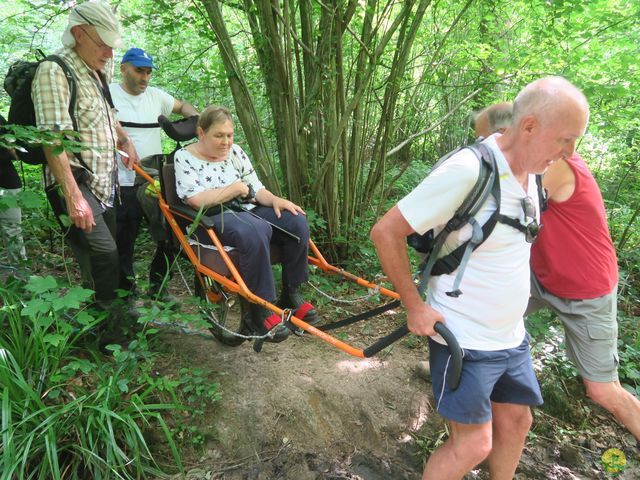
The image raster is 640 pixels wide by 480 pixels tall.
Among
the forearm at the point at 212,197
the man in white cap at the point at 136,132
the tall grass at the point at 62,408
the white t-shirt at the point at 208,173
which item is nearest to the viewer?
the tall grass at the point at 62,408

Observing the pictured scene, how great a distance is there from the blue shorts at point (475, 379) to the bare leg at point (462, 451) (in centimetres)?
8

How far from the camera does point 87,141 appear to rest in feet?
8.27

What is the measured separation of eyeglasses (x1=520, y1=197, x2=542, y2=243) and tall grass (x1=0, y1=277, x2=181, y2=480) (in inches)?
77.2

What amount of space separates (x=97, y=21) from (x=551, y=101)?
230cm

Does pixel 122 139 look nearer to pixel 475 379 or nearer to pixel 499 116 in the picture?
pixel 499 116

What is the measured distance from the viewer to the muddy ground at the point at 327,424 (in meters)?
2.48

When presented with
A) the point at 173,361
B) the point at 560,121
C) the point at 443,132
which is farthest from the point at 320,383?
the point at 443,132

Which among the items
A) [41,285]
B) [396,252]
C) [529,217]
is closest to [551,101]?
[529,217]

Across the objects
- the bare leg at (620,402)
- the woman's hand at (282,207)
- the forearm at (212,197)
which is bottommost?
the bare leg at (620,402)

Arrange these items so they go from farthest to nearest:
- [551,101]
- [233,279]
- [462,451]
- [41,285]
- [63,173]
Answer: [233,279] < [63,173] < [41,285] < [462,451] < [551,101]

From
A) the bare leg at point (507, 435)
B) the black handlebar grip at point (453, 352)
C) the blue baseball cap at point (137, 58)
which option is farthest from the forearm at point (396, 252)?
the blue baseball cap at point (137, 58)

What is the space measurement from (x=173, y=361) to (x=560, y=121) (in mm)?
2635

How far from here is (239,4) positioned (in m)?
3.53

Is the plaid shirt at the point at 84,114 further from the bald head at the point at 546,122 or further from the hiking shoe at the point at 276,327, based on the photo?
the bald head at the point at 546,122
